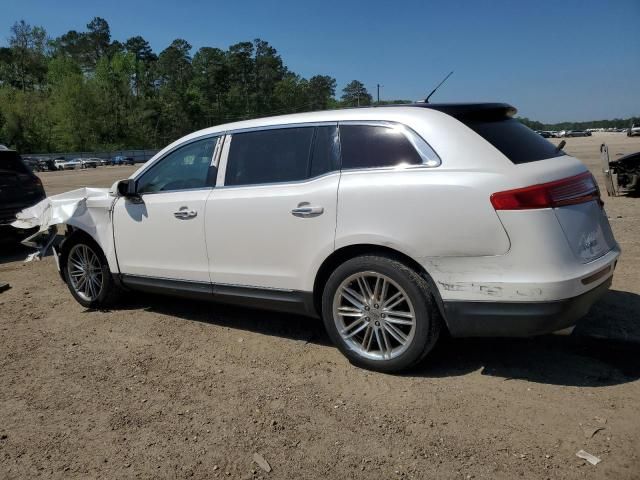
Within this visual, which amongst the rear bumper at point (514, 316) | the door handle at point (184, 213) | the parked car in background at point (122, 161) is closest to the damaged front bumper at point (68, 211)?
the door handle at point (184, 213)

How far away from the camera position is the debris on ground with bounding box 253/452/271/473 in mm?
2650

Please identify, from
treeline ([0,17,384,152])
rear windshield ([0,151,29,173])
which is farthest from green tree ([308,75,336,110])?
rear windshield ([0,151,29,173])

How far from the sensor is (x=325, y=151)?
377 cm

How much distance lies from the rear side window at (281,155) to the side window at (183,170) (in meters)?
0.26

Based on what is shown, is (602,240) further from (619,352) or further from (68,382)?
(68,382)

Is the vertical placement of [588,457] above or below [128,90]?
below

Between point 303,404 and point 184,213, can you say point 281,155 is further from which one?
point 303,404

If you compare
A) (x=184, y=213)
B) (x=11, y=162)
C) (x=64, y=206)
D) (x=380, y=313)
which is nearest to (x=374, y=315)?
(x=380, y=313)

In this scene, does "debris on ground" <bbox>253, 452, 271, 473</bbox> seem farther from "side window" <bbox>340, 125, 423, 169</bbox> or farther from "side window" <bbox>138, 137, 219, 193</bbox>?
"side window" <bbox>138, 137, 219, 193</bbox>

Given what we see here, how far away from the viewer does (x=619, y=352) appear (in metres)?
3.75

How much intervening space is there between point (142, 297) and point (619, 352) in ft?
15.1

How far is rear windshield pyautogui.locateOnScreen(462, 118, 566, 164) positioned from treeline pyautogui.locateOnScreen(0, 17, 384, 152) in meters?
78.5

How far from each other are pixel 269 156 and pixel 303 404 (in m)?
1.90

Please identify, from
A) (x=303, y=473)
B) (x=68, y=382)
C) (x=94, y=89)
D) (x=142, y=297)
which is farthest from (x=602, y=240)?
(x=94, y=89)
